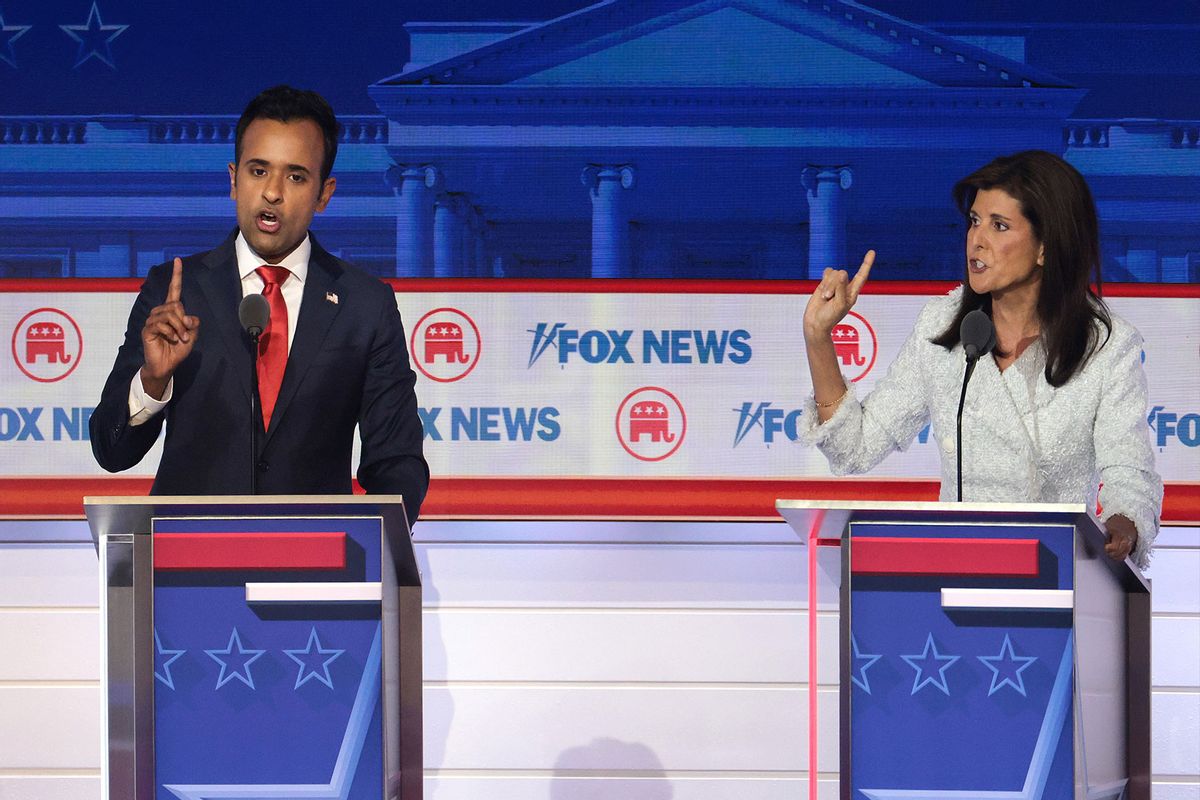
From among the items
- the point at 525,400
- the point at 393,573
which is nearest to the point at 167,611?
the point at 393,573

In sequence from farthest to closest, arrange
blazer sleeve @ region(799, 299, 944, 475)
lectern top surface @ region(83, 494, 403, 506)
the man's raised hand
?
blazer sleeve @ region(799, 299, 944, 475), the man's raised hand, lectern top surface @ region(83, 494, 403, 506)

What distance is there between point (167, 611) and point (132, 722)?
6.0 inches

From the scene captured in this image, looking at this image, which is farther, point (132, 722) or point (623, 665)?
point (623, 665)

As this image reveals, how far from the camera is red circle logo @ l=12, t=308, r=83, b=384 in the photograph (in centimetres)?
358

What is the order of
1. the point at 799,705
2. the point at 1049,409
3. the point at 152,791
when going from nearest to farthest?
the point at 152,791, the point at 1049,409, the point at 799,705

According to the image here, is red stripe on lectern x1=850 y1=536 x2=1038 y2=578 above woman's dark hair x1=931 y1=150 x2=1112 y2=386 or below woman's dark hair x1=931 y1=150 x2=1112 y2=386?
below

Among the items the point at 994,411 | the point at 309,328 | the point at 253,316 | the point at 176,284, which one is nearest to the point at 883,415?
the point at 994,411

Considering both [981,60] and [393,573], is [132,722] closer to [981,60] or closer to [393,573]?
[393,573]

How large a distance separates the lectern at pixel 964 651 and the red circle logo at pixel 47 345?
Answer: 235 centimetres

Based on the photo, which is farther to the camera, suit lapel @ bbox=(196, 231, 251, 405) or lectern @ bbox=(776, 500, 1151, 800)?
suit lapel @ bbox=(196, 231, 251, 405)

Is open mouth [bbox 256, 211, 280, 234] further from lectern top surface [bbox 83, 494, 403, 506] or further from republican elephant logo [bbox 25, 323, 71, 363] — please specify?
republican elephant logo [bbox 25, 323, 71, 363]

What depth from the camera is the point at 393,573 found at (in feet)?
6.29

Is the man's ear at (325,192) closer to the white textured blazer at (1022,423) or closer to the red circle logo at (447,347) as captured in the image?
the white textured blazer at (1022,423)

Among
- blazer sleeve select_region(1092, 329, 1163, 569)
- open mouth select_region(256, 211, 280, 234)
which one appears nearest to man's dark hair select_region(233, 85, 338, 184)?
open mouth select_region(256, 211, 280, 234)
